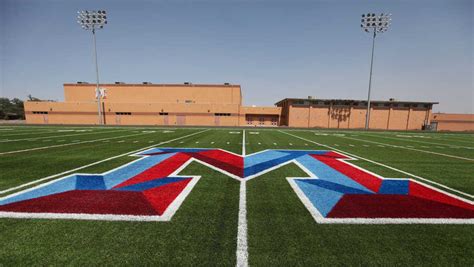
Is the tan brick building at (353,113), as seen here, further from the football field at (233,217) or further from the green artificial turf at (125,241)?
the green artificial turf at (125,241)

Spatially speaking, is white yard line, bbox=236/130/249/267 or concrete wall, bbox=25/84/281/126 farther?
concrete wall, bbox=25/84/281/126

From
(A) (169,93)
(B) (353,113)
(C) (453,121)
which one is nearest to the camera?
(B) (353,113)

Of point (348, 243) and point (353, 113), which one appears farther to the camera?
point (353, 113)

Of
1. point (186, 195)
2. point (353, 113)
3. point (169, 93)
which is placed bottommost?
point (186, 195)

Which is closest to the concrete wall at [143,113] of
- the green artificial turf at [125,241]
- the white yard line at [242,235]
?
the white yard line at [242,235]

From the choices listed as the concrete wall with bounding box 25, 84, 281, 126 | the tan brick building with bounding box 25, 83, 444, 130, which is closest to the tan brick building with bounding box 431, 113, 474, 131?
the tan brick building with bounding box 25, 83, 444, 130

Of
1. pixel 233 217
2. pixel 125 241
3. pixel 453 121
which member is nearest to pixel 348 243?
pixel 233 217

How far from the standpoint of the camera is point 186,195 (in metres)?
4.23

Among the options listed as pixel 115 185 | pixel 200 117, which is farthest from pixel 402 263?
pixel 200 117

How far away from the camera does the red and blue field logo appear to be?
335 cm

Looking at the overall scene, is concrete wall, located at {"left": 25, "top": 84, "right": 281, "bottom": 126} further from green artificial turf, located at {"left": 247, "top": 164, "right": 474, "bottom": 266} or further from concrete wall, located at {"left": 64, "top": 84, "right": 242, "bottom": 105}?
green artificial turf, located at {"left": 247, "top": 164, "right": 474, "bottom": 266}

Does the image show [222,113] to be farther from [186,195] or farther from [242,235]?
A: [242,235]

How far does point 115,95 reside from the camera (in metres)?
53.0

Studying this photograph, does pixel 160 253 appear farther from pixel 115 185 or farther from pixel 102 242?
pixel 115 185
